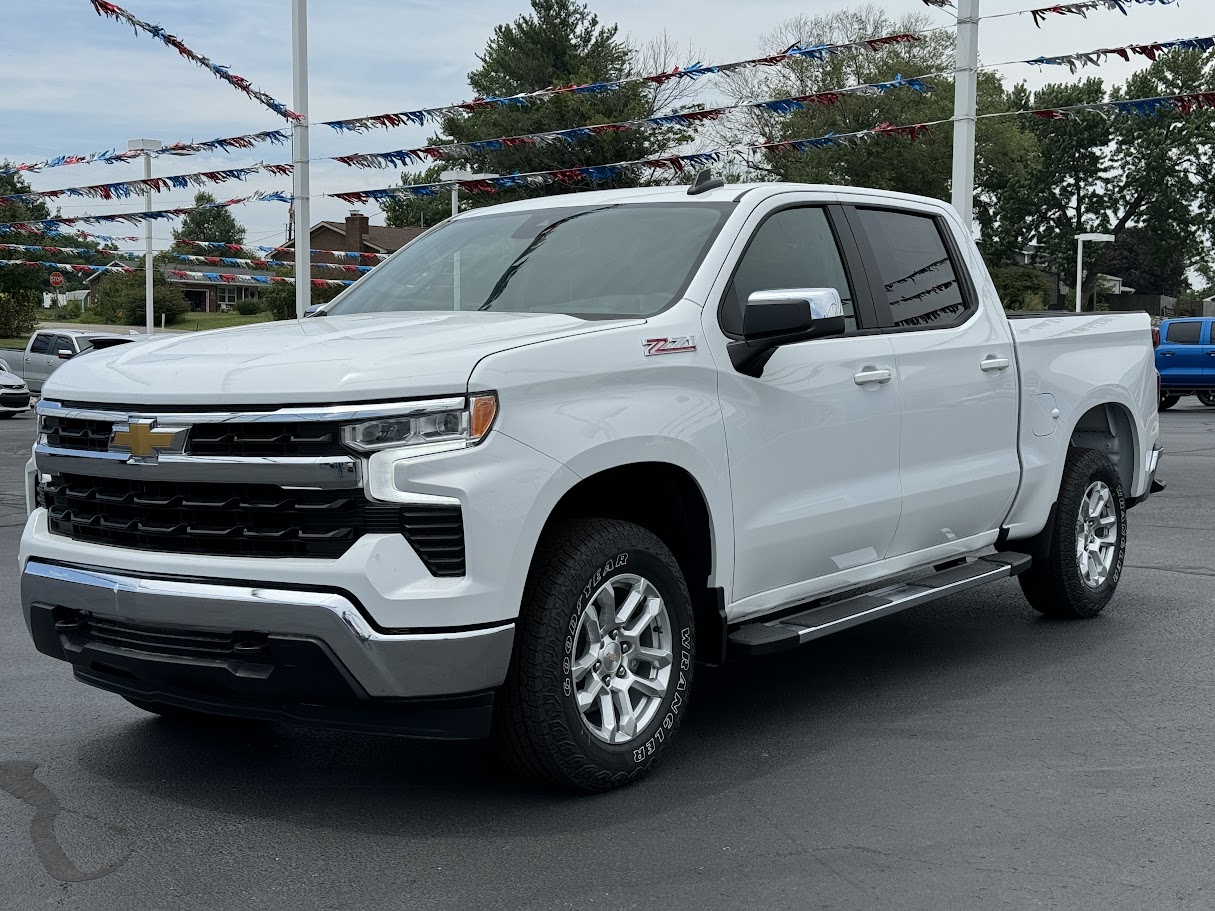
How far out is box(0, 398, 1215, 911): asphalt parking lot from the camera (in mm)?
3760

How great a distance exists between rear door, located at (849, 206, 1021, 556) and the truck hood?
1.60 meters

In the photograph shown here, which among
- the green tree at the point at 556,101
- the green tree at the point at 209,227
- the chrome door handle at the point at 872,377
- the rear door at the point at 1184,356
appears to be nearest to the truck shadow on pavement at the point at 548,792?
the chrome door handle at the point at 872,377

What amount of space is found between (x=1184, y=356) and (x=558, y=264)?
2433 centimetres

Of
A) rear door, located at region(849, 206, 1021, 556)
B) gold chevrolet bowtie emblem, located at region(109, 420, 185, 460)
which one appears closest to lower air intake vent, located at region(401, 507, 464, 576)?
gold chevrolet bowtie emblem, located at region(109, 420, 185, 460)

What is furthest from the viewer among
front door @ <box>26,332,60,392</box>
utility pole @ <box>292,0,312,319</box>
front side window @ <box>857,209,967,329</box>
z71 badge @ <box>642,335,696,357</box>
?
front door @ <box>26,332,60,392</box>

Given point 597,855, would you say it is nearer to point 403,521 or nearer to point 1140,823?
point 403,521

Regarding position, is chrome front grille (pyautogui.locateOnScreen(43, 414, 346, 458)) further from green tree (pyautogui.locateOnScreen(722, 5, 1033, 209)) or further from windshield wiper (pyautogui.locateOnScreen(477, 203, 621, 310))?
green tree (pyautogui.locateOnScreen(722, 5, 1033, 209))

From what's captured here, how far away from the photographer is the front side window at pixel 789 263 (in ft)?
16.9

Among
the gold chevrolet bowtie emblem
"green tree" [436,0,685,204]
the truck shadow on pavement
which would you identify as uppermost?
"green tree" [436,0,685,204]

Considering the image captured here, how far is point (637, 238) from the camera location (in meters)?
5.41

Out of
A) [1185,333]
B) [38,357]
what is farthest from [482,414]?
[38,357]

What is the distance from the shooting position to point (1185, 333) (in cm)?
2727

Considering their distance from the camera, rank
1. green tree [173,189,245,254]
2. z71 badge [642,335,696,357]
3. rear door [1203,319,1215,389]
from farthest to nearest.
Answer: green tree [173,189,245,254]
rear door [1203,319,1215,389]
z71 badge [642,335,696,357]

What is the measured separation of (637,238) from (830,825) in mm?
2289
